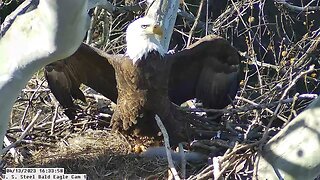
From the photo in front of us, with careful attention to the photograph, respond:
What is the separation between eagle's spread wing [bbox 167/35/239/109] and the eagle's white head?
0.18m

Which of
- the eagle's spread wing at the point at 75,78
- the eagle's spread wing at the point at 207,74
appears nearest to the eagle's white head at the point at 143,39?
the eagle's spread wing at the point at 207,74

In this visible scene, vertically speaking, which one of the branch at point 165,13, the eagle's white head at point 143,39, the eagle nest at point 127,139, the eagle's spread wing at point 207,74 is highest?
the branch at point 165,13

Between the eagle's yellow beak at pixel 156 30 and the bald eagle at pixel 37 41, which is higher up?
the bald eagle at pixel 37 41

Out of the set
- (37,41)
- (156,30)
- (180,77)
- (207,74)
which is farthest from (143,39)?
(37,41)

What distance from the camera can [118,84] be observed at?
4277mm

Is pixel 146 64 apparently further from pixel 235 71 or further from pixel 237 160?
pixel 237 160

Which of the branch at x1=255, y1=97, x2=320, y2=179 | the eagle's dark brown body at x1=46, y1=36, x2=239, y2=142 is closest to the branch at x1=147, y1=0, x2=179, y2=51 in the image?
the eagle's dark brown body at x1=46, y1=36, x2=239, y2=142

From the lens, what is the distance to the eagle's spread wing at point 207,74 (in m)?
4.41

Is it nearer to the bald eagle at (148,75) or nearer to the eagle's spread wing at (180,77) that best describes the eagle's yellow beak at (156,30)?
the bald eagle at (148,75)

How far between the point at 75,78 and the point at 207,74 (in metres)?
0.89

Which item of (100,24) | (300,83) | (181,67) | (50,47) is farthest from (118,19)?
(50,47)

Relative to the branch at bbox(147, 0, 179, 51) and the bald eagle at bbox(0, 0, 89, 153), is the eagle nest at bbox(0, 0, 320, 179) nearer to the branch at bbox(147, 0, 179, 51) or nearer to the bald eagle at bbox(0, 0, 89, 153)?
the branch at bbox(147, 0, 179, 51)

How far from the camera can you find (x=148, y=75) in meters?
4.11

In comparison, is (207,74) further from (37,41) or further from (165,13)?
(37,41)
